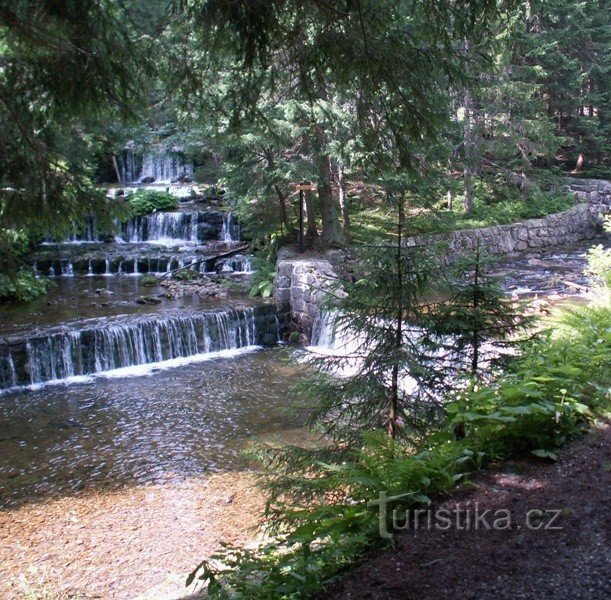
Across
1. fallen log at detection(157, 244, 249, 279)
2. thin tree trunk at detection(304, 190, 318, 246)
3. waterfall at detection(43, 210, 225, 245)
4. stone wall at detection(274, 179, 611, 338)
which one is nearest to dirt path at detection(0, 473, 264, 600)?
stone wall at detection(274, 179, 611, 338)

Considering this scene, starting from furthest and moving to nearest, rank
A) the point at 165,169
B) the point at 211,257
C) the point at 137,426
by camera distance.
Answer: the point at 165,169 < the point at 211,257 < the point at 137,426

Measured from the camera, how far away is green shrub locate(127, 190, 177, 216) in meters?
19.3

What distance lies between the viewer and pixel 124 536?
6.16m

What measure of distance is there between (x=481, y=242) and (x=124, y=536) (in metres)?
8.29

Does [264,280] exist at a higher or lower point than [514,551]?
lower

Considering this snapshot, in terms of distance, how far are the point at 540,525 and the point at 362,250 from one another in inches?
94.3

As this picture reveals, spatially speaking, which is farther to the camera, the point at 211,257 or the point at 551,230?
the point at 551,230

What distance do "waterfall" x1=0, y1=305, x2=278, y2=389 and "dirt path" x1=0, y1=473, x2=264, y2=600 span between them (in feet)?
14.9

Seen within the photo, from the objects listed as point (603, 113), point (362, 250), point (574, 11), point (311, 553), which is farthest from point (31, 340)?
point (603, 113)

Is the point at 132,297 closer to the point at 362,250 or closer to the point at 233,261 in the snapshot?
the point at 233,261

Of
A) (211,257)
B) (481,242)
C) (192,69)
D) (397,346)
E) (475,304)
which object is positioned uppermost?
(192,69)

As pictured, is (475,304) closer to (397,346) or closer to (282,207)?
(397,346)

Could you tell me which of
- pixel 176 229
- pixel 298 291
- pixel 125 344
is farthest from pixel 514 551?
pixel 176 229

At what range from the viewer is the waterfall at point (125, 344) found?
35.1 ft
